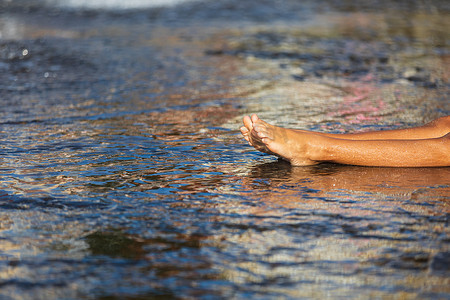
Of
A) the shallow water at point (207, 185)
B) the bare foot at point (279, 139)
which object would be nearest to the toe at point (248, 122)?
the bare foot at point (279, 139)

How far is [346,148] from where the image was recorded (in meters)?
3.78

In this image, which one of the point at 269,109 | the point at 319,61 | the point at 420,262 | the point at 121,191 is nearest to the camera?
the point at 420,262

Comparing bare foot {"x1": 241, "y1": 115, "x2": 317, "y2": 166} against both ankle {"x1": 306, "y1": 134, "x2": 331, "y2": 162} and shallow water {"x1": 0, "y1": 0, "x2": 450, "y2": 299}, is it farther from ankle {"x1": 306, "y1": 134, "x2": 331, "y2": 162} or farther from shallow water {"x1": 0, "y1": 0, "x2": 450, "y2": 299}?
shallow water {"x1": 0, "y1": 0, "x2": 450, "y2": 299}

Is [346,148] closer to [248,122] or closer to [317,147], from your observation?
[317,147]

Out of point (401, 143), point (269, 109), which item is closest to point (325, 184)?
point (401, 143)

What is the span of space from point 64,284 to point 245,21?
10.2 metres

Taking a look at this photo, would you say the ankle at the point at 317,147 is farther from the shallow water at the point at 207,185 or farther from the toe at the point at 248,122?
the toe at the point at 248,122

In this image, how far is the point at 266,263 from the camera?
101 inches

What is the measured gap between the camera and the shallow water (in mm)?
2469

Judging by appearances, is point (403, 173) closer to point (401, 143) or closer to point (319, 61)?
point (401, 143)

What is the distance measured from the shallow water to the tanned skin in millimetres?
76

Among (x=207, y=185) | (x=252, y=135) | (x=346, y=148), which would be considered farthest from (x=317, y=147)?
(x=207, y=185)

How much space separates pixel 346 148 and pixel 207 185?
2.90 ft

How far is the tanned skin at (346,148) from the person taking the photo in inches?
147
